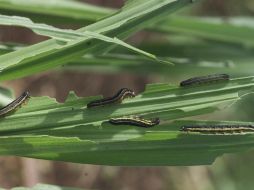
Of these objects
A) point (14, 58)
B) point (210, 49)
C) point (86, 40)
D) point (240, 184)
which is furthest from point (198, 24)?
point (240, 184)

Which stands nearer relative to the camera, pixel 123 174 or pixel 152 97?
pixel 152 97

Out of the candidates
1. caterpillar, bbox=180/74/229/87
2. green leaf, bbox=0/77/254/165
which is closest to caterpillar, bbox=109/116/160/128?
green leaf, bbox=0/77/254/165

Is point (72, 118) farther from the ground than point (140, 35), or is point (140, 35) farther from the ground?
point (140, 35)

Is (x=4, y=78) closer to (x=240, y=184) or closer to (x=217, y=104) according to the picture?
(x=217, y=104)

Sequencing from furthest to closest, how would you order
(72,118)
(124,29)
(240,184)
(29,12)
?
(240,184) < (29,12) < (124,29) < (72,118)

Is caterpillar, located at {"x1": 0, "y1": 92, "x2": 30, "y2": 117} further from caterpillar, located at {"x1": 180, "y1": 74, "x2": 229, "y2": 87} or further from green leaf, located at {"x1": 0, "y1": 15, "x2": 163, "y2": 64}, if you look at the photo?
caterpillar, located at {"x1": 180, "y1": 74, "x2": 229, "y2": 87}

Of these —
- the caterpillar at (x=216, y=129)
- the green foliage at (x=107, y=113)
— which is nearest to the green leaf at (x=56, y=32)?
the green foliage at (x=107, y=113)
